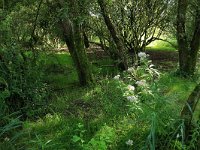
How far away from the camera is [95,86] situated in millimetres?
14914

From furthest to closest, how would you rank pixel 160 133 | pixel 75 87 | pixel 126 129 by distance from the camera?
pixel 75 87
pixel 126 129
pixel 160 133

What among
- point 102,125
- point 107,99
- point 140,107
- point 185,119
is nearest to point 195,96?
→ point 185,119

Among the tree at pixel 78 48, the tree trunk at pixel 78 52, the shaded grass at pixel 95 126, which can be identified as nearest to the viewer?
the shaded grass at pixel 95 126

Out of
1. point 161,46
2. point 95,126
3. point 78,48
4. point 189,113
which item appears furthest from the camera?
point 161,46

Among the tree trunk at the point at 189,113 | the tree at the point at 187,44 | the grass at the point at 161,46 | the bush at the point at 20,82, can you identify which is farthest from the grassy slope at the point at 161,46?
the tree trunk at the point at 189,113

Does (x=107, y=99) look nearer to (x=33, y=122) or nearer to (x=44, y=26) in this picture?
(x=33, y=122)

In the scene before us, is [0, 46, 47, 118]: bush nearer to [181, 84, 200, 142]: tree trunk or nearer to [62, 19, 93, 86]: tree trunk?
[181, 84, 200, 142]: tree trunk

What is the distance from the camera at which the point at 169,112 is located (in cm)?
595

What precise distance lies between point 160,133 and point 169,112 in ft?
1.44

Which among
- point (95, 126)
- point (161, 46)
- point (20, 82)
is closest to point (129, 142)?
point (95, 126)

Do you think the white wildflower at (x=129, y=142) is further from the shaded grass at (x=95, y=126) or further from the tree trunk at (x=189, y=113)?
the tree trunk at (x=189, y=113)

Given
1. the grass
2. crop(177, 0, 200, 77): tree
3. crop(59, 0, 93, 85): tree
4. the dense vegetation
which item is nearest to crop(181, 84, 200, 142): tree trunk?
the dense vegetation

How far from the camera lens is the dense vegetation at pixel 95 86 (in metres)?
5.99

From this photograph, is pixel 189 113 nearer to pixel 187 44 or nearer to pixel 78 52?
pixel 78 52
